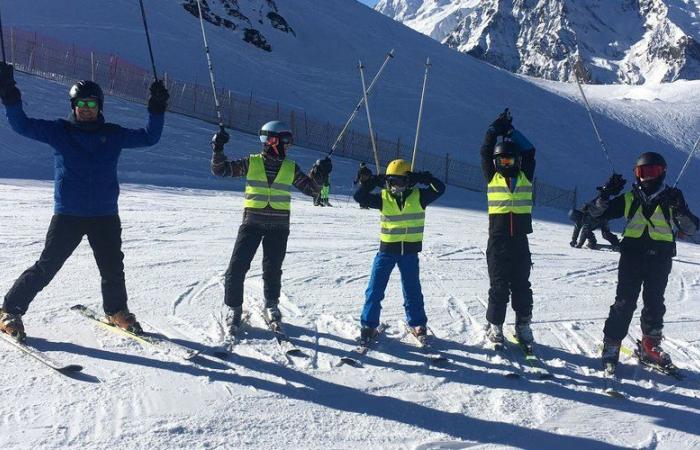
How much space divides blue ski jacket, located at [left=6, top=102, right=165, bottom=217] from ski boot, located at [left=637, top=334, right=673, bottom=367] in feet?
14.5

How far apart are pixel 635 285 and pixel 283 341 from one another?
2.83m

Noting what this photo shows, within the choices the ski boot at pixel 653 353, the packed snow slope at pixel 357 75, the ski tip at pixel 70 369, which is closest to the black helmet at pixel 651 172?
the ski boot at pixel 653 353

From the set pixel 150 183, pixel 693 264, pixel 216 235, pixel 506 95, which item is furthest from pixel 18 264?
pixel 506 95

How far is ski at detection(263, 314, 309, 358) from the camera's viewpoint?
14.3ft

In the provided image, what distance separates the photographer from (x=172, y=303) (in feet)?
17.9

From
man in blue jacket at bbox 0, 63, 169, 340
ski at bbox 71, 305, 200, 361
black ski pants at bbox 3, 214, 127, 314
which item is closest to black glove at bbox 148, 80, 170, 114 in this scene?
man in blue jacket at bbox 0, 63, 169, 340

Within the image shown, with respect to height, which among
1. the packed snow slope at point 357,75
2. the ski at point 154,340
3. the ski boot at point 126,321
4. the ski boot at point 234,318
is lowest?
the ski at point 154,340

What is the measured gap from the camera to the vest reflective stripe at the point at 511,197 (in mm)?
4684

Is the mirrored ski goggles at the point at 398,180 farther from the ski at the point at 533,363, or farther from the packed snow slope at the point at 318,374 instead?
the ski at the point at 533,363

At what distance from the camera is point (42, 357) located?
3.86m

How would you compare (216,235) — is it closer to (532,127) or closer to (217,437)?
(217,437)

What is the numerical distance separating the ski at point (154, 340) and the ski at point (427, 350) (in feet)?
5.86

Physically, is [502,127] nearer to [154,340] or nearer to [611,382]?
[611,382]

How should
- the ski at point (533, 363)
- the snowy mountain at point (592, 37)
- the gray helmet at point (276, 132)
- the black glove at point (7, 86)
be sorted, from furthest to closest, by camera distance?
the snowy mountain at point (592, 37)
the gray helmet at point (276, 132)
the ski at point (533, 363)
the black glove at point (7, 86)
